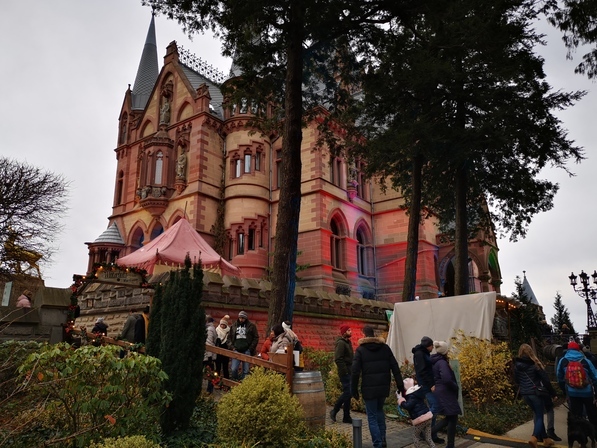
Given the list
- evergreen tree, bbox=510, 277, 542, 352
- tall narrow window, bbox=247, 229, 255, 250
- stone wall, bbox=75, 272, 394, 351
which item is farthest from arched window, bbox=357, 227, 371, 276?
evergreen tree, bbox=510, 277, 542, 352

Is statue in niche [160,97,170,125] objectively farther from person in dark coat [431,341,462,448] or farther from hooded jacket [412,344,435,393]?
person in dark coat [431,341,462,448]

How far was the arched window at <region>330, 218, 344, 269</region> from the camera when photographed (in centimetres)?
2689

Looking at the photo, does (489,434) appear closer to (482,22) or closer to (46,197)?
(482,22)

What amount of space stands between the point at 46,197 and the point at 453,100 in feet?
66.2

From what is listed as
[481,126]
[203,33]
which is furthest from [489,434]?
[203,33]

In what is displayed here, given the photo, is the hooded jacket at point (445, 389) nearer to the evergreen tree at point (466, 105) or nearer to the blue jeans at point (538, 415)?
the blue jeans at point (538, 415)

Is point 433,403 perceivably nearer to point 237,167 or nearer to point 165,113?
point 237,167

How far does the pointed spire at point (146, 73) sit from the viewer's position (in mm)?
35219

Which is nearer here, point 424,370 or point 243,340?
point 424,370

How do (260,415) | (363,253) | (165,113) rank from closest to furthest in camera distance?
1. (260,415)
2. (363,253)
3. (165,113)

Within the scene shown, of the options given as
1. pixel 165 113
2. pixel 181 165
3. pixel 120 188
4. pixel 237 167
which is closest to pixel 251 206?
pixel 237 167

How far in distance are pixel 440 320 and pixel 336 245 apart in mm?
15368

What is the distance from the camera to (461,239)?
16.6 metres

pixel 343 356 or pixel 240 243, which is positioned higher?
pixel 240 243
